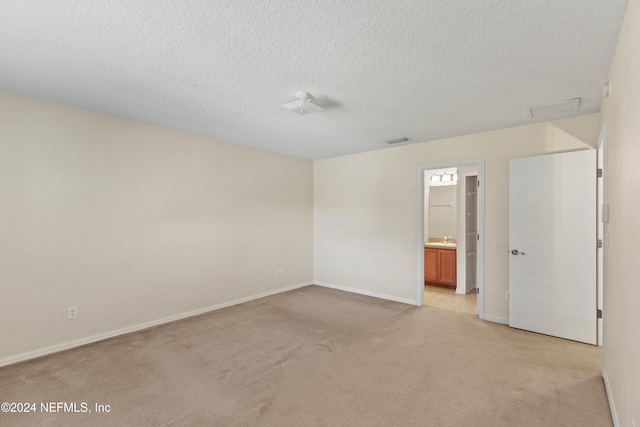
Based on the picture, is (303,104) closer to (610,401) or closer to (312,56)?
(312,56)

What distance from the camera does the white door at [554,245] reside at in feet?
10.5

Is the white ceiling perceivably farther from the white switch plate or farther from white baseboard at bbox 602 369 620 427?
white baseboard at bbox 602 369 620 427

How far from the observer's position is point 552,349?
3072 mm

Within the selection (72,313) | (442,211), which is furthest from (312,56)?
(442,211)

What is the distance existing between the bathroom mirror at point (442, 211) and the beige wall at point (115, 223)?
3.74 m

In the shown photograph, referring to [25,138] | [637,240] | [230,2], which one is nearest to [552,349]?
[637,240]

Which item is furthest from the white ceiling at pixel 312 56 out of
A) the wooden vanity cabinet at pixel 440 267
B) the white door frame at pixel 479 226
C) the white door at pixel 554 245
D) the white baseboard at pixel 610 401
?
the wooden vanity cabinet at pixel 440 267

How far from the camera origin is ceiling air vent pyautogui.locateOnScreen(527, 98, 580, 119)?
299 centimetres

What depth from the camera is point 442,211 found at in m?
6.68

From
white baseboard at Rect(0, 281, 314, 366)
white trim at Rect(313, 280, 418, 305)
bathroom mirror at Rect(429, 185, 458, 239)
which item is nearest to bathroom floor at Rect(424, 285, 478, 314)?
white trim at Rect(313, 280, 418, 305)

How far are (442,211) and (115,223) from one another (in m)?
5.98

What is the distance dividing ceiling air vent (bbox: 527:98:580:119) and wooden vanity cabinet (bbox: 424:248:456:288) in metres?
2.91

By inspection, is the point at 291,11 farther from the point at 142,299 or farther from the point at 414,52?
the point at 142,299

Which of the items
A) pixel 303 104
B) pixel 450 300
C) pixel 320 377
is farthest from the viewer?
pixel 450 300
